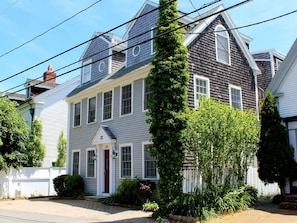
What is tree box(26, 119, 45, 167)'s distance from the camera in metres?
23.3

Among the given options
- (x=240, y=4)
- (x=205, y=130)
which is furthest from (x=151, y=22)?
(x=240, y=4)

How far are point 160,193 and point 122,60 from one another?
35.5 feet

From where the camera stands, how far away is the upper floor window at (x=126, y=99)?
16297 mm

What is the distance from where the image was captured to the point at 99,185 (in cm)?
1742

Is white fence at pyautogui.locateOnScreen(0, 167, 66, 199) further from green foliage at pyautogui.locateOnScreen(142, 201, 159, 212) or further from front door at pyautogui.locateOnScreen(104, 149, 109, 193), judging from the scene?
green foliage at pyautogui.locateOnScreen(142, 201, 159, 212)

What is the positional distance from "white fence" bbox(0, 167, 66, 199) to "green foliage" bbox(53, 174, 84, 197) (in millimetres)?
2242

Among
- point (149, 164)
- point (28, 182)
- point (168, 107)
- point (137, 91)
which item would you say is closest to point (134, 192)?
point (149, 164)

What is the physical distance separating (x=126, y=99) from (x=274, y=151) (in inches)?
297

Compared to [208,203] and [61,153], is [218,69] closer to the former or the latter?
[208,203]

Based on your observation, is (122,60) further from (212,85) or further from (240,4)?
(240,4)

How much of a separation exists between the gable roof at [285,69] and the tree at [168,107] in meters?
4.49

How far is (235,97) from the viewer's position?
54.4 ft

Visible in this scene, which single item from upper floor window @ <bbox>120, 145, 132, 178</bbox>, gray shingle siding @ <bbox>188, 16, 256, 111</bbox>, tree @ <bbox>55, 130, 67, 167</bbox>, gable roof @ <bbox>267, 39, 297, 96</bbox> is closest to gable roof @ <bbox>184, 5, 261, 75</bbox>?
gray shingle siding @ <bbox>188, 16, 256, 111</bbox>

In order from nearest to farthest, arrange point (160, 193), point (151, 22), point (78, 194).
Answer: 1. point (160, 193)
2. point (151, 22)
3. point (78, 194)
